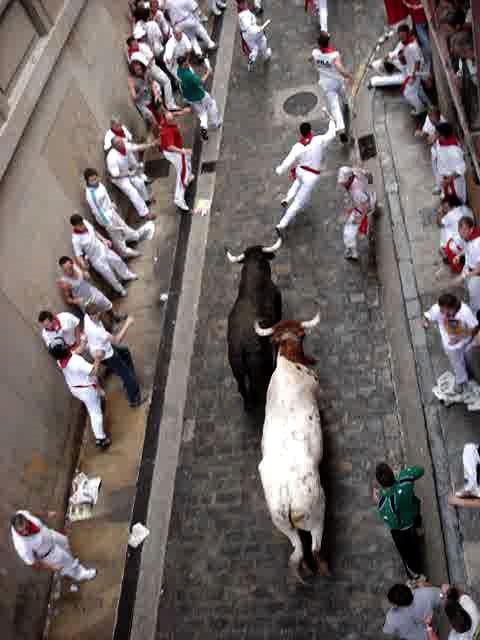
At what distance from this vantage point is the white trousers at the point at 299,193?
13.0 metres

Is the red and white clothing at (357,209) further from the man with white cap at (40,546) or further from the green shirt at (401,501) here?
the man with white cap at (40,546)

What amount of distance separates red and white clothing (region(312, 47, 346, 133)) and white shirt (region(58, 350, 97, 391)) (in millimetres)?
7275

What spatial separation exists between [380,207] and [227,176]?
374 cm

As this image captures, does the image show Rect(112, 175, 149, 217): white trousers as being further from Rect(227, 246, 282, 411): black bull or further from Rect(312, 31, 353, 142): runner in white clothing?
Rect(312, 31, 353, 142): runner in white clothing

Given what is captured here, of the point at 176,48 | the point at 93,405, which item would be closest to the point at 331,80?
the point at 176,48

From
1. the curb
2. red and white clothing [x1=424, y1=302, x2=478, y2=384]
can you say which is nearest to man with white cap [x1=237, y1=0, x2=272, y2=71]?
the curb

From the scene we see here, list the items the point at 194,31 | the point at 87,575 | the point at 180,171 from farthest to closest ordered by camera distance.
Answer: the point at 194,31
the point at 180,171
the point at 87,575

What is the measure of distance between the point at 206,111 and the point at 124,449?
8.04 m

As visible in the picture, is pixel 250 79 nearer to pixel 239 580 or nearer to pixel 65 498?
pixel 65 498

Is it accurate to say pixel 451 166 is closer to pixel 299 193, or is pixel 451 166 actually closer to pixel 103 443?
pixel 299 193

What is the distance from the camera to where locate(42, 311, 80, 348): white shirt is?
37.4ft

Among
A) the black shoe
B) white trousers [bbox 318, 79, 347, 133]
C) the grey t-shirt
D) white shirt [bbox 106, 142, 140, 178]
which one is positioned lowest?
the black shoe

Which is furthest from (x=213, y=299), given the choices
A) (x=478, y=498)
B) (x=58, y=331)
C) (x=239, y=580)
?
(x=478, y=498)

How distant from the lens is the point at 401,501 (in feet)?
26.3
